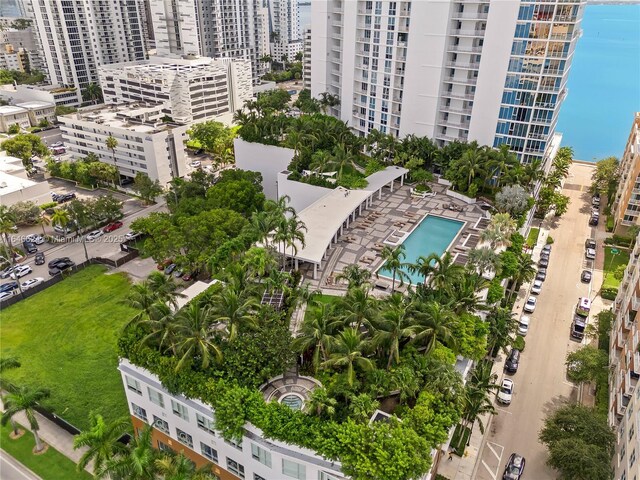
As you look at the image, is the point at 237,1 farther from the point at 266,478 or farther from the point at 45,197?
the point at 266,478

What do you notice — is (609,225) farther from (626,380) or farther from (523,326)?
(626,380)

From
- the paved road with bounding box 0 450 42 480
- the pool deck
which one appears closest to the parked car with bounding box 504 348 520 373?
the pool deck

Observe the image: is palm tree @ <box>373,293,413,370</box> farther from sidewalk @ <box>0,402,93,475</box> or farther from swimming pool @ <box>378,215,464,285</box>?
sidewalk @ <box>0,402,93,475</box>

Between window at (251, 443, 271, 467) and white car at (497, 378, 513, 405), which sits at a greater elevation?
window at (251, 443, 271, 467)

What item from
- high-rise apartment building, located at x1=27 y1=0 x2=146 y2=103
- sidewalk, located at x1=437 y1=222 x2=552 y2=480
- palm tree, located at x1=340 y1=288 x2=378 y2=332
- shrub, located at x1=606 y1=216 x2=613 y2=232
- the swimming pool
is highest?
high-rise apartment building, located at x1=27 y1=0 x2=146 y2=103

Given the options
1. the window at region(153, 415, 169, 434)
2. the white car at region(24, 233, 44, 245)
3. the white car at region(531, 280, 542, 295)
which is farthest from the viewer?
the white car at region(24, 233, 44, 245)

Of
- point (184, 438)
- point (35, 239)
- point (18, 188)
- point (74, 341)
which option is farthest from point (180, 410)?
point (18, 188)

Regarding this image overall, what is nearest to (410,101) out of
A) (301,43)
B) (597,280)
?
(597,280)

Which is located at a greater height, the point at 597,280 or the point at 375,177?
the point at 375,177
